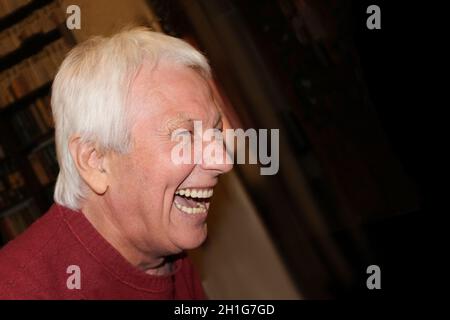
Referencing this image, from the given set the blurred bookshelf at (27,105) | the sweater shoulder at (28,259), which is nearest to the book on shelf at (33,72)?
the blurred bookshelf at (27,105)

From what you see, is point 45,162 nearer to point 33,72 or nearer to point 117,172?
point 33,72

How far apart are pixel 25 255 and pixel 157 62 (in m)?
0.50

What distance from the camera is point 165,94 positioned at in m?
0.96

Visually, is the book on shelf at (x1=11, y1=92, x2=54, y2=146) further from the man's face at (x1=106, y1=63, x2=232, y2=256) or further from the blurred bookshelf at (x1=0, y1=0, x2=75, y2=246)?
the man's face at (x1=106, y1=63, x2=232, y2=256)

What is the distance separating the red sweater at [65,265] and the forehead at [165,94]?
0.31m

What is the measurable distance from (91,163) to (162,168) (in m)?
0.16

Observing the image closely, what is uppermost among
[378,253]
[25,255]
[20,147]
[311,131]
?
[20,147]

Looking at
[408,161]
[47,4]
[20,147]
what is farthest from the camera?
[408,161]

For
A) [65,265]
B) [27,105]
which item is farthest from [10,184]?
[65,265]

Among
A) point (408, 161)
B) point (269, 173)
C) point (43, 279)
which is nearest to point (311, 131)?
point (269, 173)

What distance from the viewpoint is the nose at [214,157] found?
101 cm

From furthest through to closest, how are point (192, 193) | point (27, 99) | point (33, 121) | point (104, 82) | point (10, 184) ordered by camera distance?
point (10, 184) < point (33, 121) < point (27, 99) < point (192, 193) < point (104, 82)

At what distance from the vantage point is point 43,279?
0.95 m

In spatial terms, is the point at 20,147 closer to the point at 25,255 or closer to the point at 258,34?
the point at 25,255
